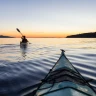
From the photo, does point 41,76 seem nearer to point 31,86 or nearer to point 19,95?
point 31,86

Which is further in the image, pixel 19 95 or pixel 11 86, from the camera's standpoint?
pixel 11 86

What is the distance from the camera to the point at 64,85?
18.4 feet

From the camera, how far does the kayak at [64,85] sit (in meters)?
5.14

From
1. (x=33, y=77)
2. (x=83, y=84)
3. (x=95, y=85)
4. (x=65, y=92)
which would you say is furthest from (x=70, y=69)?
(x=33, y=77)

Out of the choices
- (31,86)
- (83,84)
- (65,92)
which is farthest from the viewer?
(31,86)

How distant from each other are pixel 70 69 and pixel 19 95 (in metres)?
3.09

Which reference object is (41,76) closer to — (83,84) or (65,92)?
(83,84)

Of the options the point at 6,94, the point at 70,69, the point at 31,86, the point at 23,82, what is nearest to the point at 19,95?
the point at 6,94

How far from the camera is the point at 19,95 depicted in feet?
28.2

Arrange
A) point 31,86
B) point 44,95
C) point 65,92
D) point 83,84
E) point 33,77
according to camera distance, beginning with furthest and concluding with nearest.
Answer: point 33,77
point 31,86
point 83,84
point 44,95
point 65,92

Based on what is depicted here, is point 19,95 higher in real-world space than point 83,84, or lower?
lower

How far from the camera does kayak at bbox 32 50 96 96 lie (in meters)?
5.14

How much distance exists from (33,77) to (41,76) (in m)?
0.62

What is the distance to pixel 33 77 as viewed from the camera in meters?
12.0
